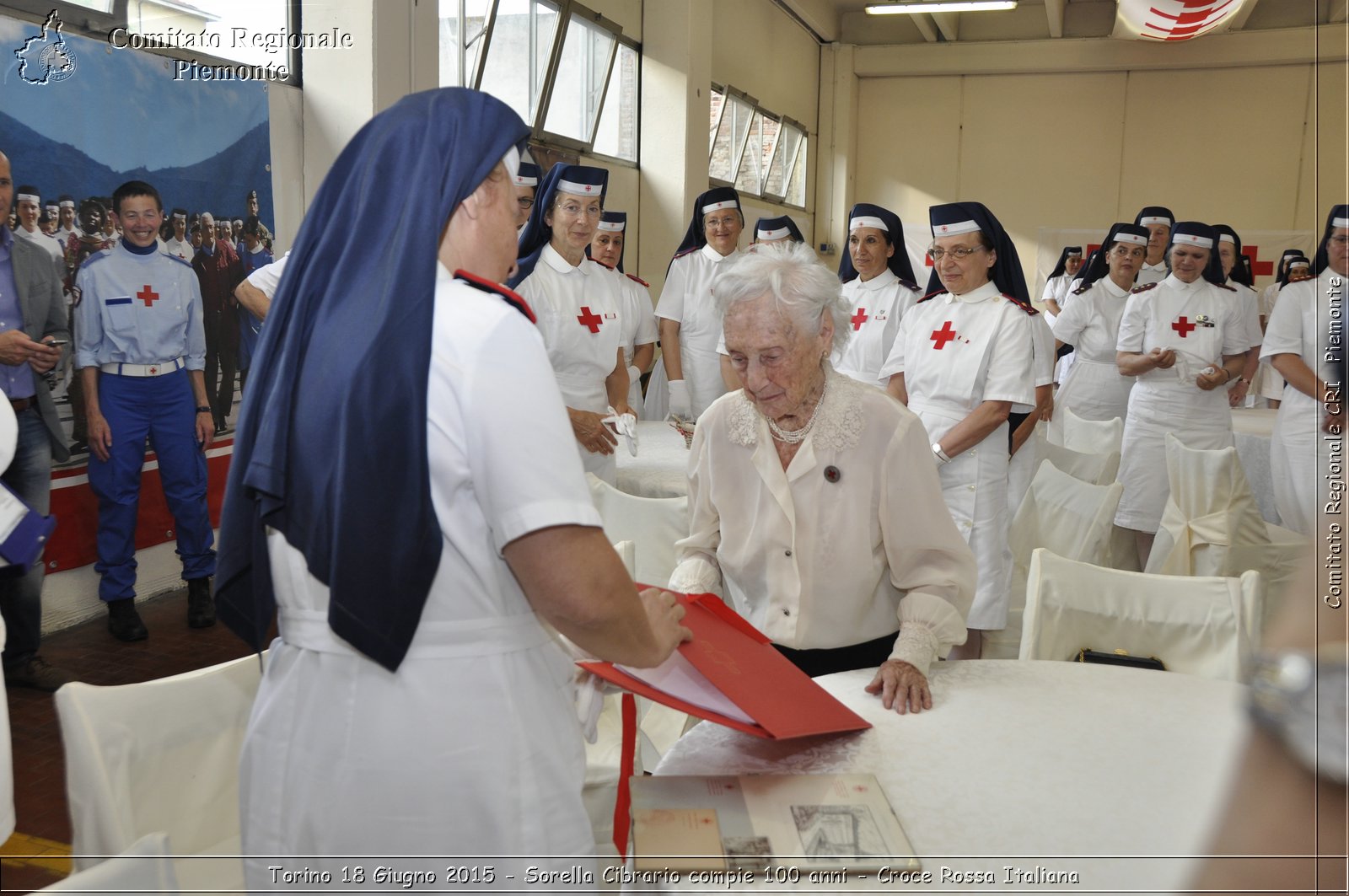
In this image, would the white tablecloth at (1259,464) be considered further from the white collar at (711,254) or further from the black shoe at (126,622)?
the black shoe at (126,622)

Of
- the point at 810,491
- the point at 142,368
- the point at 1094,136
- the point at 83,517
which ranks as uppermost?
the point at 1094,136

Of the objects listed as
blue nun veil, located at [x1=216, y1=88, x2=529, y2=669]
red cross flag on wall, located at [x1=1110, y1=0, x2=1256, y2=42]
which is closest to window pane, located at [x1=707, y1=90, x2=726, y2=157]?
red cross flag on wall, located at [x1=1110, y1=0, x2=1256, y2=42]

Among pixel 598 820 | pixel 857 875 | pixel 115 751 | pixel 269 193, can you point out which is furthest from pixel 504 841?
pixel 269 193

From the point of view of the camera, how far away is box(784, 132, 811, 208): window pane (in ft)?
45.1

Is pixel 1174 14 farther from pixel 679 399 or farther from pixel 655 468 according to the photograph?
pixel 655 468

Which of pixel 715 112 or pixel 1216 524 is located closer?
pixel 1216 524

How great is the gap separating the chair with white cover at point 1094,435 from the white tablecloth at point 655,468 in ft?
6.33

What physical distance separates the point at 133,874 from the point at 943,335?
3246 millimetres

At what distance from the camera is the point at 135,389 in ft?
14.2

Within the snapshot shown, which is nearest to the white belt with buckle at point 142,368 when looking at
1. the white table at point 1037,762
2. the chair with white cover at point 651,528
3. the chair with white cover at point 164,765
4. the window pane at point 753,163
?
the chair with white cover at point 651,528

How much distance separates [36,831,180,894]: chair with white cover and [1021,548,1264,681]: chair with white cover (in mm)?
1677

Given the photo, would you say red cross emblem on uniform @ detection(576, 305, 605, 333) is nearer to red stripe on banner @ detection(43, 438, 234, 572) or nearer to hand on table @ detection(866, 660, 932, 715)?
red stripe on banner @ detection(43, 438, 234, 572)

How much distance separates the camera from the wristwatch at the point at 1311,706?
0.39 metres

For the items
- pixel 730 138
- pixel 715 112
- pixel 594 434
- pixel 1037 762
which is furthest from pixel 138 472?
pixel 730 138
